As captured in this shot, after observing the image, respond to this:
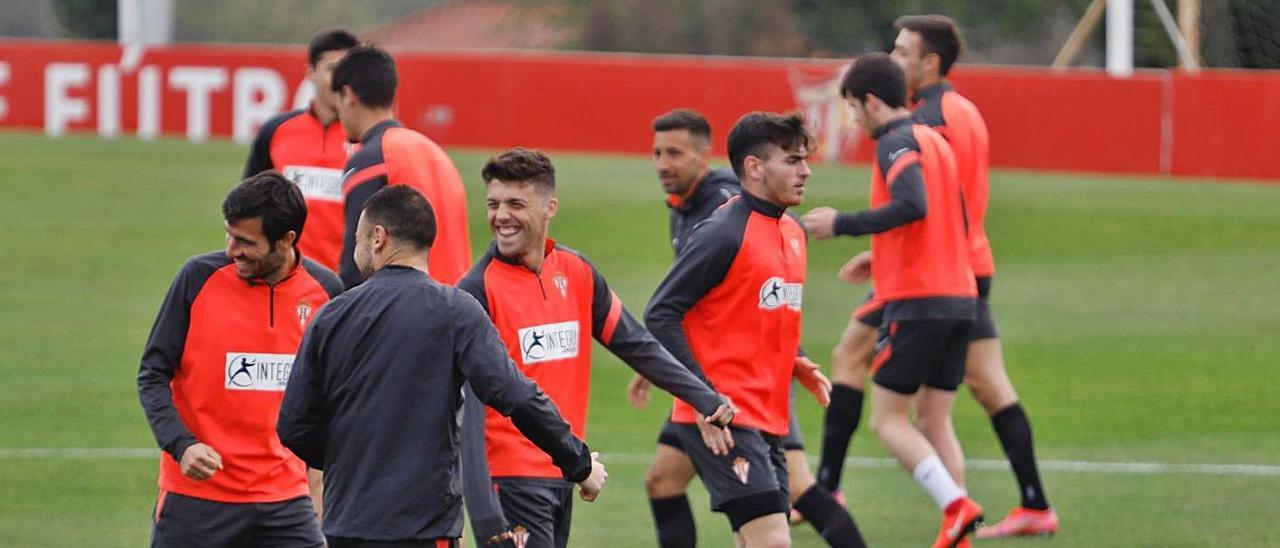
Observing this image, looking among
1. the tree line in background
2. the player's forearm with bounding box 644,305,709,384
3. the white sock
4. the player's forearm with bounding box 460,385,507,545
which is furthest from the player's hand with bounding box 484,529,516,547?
the tree line in background

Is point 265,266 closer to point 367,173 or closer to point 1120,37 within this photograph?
point 367,173

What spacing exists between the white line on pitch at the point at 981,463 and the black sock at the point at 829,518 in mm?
3164

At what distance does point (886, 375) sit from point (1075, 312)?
9.23 metres

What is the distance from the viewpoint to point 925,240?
839cm

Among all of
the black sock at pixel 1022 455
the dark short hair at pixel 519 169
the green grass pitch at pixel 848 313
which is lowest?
the green grass pitch at pixel 848 313

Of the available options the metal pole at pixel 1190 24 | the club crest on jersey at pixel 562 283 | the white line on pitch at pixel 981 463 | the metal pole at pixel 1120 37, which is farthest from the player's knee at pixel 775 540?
the metal pole at pixel 1190 24

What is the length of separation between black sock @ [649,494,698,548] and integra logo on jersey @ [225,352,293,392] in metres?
1.90

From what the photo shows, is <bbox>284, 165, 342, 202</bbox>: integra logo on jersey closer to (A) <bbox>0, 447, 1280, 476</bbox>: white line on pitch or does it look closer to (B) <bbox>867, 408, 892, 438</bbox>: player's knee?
(B) <bbox>867, 408, 892, 438</bbox>: player's knee

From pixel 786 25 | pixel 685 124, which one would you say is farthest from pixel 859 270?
pixel 786 25

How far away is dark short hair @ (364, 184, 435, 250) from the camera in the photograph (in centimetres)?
548

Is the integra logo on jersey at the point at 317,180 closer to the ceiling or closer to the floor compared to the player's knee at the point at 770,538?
closer to the ceiling

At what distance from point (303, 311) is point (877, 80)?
3.08m

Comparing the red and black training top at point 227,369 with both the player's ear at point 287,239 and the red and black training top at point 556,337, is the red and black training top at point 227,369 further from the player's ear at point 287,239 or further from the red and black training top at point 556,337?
the red and black training top at point 556,337

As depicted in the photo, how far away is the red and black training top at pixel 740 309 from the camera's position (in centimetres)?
691
